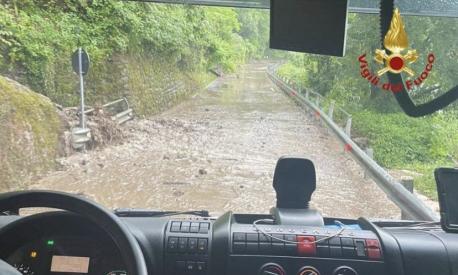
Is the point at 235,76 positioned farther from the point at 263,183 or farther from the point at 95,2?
the point at 263,183

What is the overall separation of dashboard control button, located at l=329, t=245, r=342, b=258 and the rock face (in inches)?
103

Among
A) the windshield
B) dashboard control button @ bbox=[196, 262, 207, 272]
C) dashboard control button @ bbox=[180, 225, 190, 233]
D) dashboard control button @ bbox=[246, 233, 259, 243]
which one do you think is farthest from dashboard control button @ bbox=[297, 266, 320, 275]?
the windshield

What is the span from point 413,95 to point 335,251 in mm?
885

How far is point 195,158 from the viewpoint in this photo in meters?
4.25

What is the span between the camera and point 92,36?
5.36m

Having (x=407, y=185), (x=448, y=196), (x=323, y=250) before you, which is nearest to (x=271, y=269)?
(x=323, y=250)

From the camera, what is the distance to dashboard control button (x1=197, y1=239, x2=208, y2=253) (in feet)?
6.32

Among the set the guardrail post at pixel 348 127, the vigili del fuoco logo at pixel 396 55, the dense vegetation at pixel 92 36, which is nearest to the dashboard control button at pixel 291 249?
the vigili del fuoco logo at pixel 396 55

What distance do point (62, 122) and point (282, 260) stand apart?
3.18m

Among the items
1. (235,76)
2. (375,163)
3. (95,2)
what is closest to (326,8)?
(375,163)

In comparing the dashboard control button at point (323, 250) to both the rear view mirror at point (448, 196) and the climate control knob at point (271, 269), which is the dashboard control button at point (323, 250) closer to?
the climate control knob at point (271, 269)

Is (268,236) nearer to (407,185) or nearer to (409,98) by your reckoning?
(409,98)

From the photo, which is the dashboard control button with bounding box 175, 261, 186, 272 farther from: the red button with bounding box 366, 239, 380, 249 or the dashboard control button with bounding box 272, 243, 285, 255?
the red button with bounding box 366, 239, 380, 249

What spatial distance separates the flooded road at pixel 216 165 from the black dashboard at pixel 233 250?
0.99 metres
